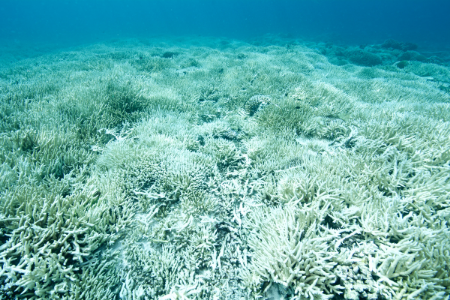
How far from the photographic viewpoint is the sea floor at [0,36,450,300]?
1.80m

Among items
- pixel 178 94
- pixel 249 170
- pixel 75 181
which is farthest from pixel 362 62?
pixel 75 181

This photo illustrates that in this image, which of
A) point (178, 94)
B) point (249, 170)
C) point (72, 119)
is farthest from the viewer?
point (178, 94)

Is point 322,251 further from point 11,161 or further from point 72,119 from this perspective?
point 72,119

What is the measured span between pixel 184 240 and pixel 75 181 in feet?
6.38

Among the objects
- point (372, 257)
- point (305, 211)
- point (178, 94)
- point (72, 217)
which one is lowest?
point (72, 217)

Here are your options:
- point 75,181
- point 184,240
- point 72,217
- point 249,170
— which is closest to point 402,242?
point 249,170

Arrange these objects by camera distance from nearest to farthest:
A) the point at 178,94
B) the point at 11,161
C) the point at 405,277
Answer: the point at 405,277 → the point at 11,161 → the point at 178,94

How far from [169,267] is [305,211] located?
170 cm

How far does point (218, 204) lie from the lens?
280 centimetres

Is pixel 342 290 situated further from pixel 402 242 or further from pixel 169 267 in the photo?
pixel 169 267

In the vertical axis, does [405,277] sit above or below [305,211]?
below

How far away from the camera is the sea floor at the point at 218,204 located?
180cm

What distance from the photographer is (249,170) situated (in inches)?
131

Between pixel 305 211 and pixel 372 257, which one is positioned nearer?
pixel 372 257
